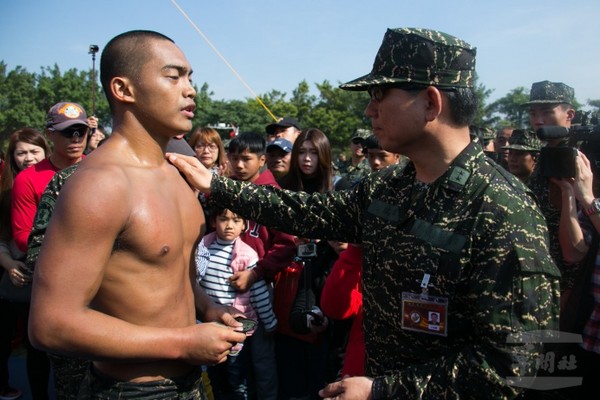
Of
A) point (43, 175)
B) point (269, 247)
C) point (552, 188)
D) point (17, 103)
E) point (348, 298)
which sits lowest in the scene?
point (348, 298)

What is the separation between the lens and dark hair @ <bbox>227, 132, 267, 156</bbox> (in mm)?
4395

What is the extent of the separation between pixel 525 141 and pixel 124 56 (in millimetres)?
4517

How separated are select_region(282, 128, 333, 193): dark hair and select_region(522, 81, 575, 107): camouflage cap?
82.5 inches

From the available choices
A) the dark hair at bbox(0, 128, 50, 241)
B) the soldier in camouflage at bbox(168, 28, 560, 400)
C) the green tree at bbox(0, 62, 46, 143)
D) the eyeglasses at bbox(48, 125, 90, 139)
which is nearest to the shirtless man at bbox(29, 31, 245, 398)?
the soldier in camouflage at bbox(168, 28, 560, 400)

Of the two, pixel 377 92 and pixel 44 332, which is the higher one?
pixel 377 92

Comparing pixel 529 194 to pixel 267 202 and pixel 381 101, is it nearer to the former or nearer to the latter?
pixel 381 101

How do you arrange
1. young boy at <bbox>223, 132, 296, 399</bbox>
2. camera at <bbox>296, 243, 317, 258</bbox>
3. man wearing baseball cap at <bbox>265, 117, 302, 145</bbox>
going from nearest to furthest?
camera at <bbox>296, 243, 317, 258</bbox>
young boy at <bbox>223, 132, 296, 399</bbox>
man wearing baseball cap at <bbox>265, 117, 302, 145</bbox>

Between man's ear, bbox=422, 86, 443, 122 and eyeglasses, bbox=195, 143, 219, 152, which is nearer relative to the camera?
man's ear, bbox=422, 86, 443, 122

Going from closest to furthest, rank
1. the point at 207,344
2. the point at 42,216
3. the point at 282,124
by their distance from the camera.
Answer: the point at 207,344
the point at 42,216
the point at 282,124

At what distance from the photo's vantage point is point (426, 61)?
1.91 meters

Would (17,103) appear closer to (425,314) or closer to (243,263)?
(243,263)

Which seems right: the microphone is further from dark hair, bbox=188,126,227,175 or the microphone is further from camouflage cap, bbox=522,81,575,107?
dark hair, bbox=188,126,227,175

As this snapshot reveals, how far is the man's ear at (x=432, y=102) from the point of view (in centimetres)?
191

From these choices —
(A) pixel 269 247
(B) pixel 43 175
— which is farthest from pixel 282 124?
(B) pixel 43 175
